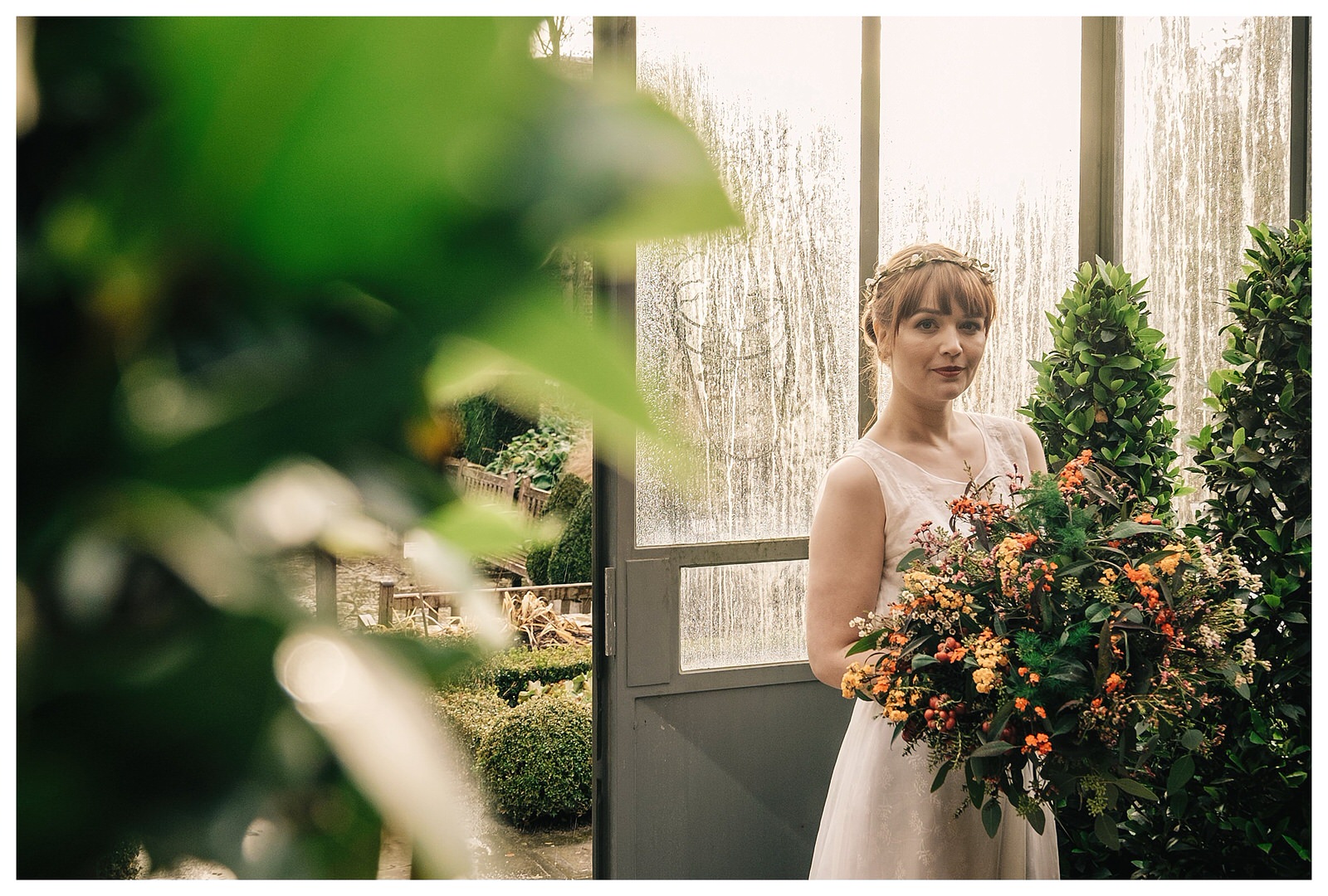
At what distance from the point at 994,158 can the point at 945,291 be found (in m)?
1.26

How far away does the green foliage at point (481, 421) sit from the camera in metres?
0.13

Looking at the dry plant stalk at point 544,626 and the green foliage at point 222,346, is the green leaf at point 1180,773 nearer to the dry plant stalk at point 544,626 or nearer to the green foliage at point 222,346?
the green foliage at point 222,346

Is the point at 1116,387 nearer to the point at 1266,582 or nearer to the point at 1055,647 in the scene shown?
the point at 1266,582

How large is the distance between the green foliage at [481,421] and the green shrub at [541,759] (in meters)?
4.39

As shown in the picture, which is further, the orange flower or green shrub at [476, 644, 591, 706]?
green shrub at [476, 644, 591, 706]

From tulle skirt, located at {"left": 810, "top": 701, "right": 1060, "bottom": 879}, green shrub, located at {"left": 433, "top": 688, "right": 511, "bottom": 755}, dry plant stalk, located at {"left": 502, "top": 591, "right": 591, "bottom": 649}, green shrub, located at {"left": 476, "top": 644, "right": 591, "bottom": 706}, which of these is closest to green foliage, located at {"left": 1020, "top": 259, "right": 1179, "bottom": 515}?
tulle skirt, located at {"left": 810, "top": 701, "right": 1060, "bottom": 879}

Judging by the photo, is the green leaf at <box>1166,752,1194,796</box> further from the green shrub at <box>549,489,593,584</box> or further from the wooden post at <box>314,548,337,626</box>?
the green shrub at <box>549,489,593,584</box>

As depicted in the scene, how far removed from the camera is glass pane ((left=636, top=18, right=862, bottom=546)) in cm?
275

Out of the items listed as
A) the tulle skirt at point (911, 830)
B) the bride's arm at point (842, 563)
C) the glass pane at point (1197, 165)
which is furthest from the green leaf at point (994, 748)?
the glass pane at point (1197, 165)

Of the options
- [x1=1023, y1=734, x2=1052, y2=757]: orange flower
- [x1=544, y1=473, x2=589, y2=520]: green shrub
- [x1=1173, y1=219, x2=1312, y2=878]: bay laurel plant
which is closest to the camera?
[x1=1023, y1=734, x2=1052, y2=757]: orange flower

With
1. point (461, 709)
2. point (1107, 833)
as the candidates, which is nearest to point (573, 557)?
point (1107, 833)

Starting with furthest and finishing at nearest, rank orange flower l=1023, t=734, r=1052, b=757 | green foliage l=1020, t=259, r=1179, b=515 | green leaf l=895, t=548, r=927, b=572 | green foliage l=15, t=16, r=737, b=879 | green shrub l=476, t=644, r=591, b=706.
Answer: green shrub l=476, t=644, r=591, b=706 → green foliage l=1020, t=259, r=1179, b=515 → green leaf l=895, t=548, r=927, b=572 → orange flower l=1023, t=734, r=1052, b=757 → green foliage l=15, t=16, r=737, b=879

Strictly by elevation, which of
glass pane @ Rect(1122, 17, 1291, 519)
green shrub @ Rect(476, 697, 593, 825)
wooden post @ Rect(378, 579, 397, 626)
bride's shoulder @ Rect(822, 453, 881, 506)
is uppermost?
glass pane @ Rect(1122, 17, 1291, 519)
